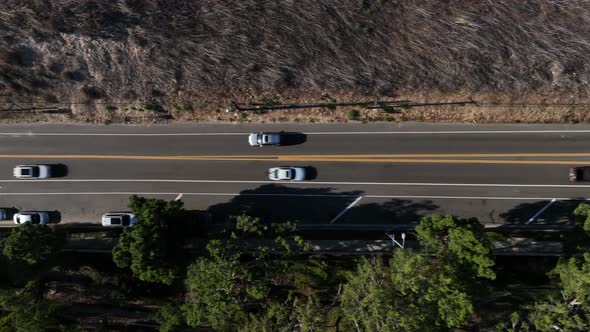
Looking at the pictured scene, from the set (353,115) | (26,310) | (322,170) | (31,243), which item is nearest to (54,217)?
(31,243)

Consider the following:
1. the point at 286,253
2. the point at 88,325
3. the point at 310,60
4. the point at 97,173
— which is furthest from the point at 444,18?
the point at 88,325

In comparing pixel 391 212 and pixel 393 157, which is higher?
pixel 393 157

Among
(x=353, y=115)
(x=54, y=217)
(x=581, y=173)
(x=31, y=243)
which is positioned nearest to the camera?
(x=31, y=243)

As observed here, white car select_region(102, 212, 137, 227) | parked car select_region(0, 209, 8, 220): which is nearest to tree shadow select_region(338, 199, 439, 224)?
white car select_region(102, 212, 137, 227)

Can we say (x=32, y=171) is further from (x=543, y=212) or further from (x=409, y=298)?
(x=543, y=212)

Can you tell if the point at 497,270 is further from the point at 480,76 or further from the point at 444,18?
the point at 444,18

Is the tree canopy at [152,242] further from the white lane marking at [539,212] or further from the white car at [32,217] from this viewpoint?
the white lane marking at [539,212]
